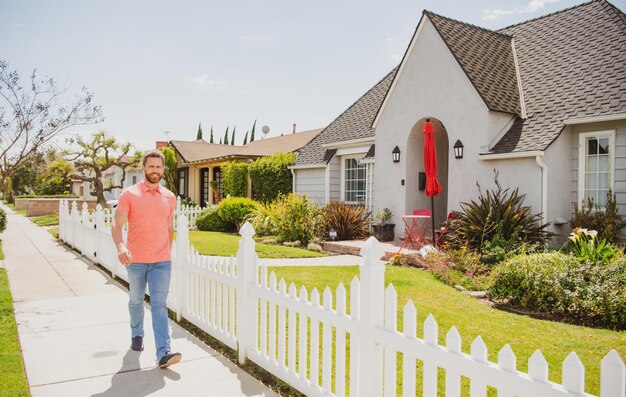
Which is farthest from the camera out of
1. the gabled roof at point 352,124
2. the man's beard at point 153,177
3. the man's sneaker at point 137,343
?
the gabled roof at point 352,124

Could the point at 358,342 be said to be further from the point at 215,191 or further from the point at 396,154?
the point at 215,191

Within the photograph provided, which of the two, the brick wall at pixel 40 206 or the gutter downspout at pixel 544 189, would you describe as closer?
the gutter downspout at pixel 544 189

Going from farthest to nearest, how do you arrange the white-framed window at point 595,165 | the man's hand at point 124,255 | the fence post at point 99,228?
the fence post at point 99,228, the white-framed window at point 595,165, the man's hand at point 124,255

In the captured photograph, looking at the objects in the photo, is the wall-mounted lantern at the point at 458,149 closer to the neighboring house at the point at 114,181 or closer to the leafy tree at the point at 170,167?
the leafy tree at the point at 170,167

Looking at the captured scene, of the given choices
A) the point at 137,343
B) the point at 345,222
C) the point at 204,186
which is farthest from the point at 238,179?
the point at 137,343

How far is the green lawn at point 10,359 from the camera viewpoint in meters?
3.92

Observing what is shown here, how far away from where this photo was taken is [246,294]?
464 cm

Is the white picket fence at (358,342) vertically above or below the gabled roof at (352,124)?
below

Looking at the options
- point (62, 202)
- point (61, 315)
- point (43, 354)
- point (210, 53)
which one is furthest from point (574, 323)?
point (62, 202)

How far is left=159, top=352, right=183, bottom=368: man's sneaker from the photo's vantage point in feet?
14.6

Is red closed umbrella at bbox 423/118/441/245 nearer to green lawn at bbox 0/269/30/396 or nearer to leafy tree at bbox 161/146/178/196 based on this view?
green lawn at bbox 0/269/30/396

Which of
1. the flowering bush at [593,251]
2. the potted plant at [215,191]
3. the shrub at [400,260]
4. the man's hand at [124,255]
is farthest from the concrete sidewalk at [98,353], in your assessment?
the potted plant at [215,191]

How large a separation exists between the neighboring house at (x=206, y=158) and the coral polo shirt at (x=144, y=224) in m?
21.4

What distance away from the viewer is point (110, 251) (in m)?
9.14
